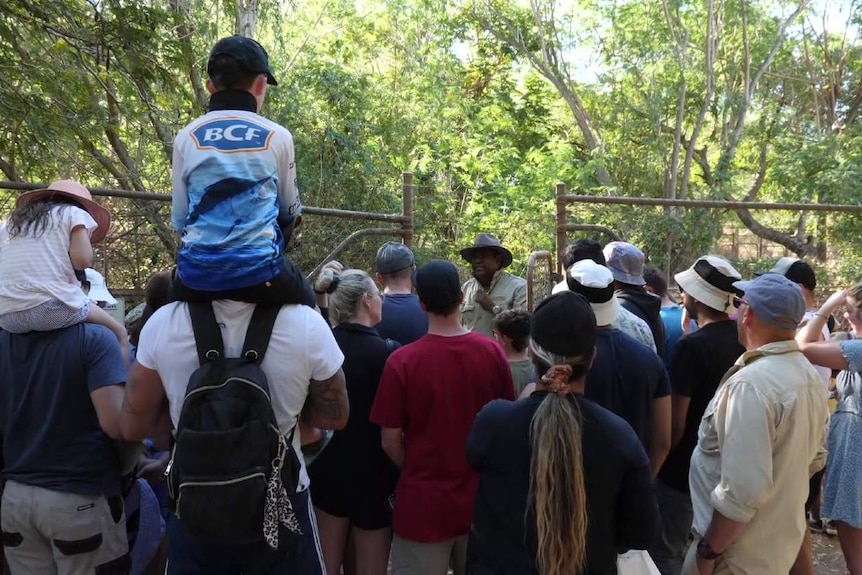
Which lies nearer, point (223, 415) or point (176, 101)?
point (223, 415)

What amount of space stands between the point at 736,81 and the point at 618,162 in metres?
3.60

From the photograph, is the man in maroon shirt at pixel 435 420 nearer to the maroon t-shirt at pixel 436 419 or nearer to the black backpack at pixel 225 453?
the maroon t-shirt at pixel 436 419

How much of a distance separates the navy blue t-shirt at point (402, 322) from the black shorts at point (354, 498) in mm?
814

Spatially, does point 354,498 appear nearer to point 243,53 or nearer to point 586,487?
point 586,487

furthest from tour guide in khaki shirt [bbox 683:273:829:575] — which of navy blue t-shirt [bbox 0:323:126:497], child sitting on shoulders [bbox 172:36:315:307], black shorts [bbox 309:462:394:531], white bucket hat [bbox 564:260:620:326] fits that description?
navy blue t-shirt [bbox 0:323:126:497]

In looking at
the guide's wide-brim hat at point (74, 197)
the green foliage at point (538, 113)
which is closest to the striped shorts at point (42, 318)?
the guide's wide-brim hat at point (74, 197)

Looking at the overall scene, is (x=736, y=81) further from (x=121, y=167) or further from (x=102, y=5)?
(x=102, y=5)

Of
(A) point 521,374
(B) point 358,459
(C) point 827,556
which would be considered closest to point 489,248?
(A) point 521,374

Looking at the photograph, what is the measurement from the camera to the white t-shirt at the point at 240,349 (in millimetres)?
2027

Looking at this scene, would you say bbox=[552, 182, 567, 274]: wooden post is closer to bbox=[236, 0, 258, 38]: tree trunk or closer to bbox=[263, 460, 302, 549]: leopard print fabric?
bbox=[263, 460, 302, 549]: leopard print fabric

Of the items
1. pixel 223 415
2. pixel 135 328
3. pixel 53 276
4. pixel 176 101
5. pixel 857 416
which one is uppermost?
pixel 176 101

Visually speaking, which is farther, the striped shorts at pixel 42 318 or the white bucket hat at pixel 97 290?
the white bucket hat at pixel 97 290

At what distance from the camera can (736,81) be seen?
1733 cm

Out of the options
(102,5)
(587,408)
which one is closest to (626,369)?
(587,408)
